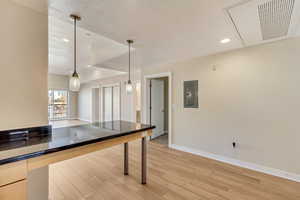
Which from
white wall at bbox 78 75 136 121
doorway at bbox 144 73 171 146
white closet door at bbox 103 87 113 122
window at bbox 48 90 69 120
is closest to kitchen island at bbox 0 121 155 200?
doorway at bbox 144 73 171 146

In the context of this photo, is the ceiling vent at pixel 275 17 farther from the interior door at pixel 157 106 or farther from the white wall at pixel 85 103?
the white wall at pixel 85 103

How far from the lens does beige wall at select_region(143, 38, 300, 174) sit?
7.20 ft

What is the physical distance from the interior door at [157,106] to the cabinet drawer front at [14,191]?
3.61m

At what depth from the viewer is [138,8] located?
149cm

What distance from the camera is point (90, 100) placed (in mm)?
7547

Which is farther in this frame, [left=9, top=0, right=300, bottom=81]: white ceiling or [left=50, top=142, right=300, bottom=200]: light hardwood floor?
[left=50, top=142, right=300, bottom=200]: light hardwood floor

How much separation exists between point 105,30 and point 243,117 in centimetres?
301

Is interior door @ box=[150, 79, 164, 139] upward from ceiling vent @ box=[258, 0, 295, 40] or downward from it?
downward

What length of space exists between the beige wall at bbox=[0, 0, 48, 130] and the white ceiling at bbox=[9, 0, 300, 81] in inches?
7.5

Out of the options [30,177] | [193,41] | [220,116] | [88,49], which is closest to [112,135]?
[30,177]

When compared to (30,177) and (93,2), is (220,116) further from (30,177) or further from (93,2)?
(30,177)

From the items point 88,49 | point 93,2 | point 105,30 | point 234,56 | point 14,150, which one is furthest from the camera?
point 88,49

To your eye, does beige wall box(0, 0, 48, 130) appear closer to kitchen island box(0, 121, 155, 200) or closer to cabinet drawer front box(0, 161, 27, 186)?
kitchen island box(0, 121, 155, 200)

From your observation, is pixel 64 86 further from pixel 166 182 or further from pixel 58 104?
pixel 166 182
